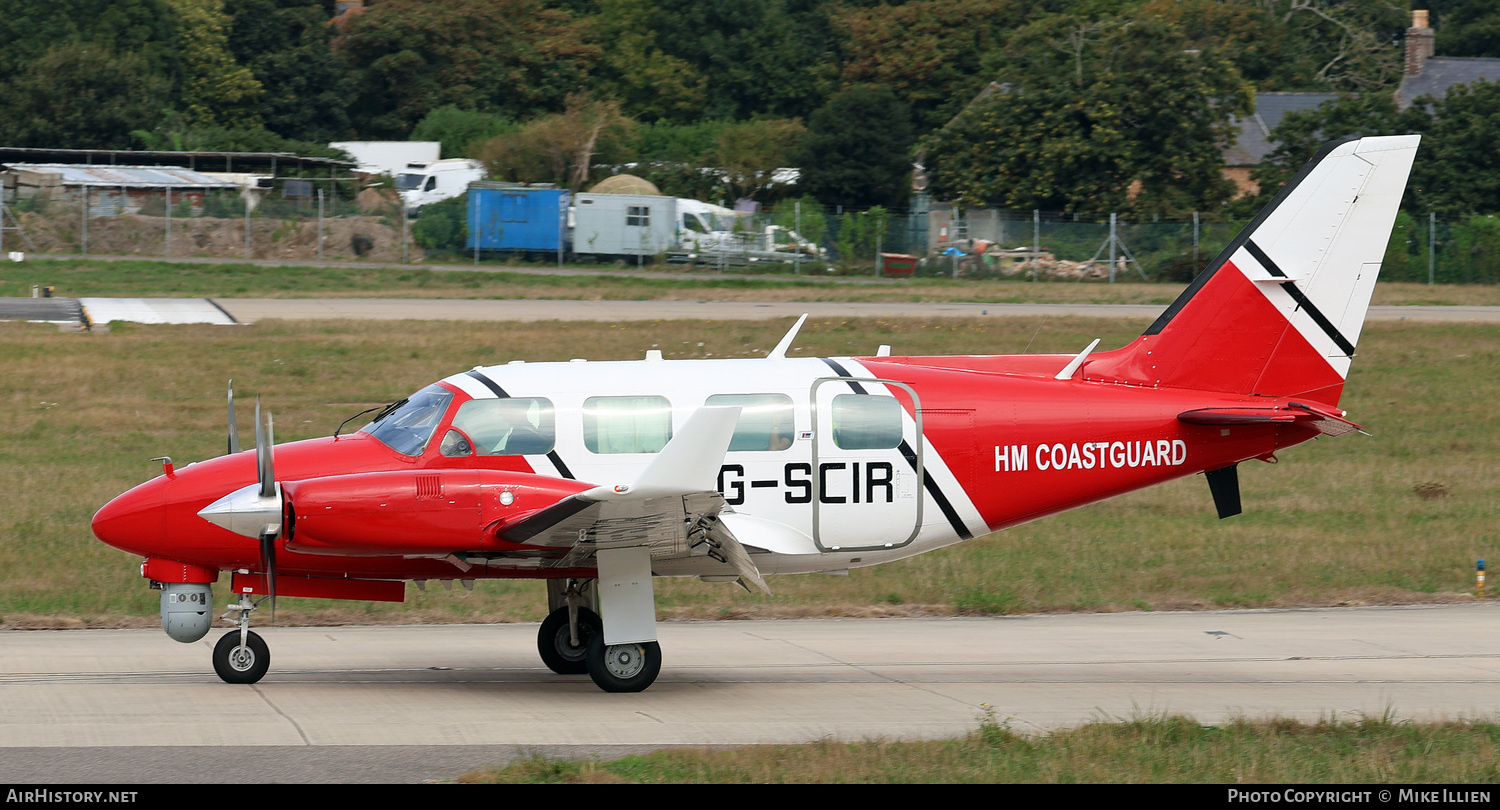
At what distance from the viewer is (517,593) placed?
15.6 m

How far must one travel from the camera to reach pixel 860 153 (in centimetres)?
5794

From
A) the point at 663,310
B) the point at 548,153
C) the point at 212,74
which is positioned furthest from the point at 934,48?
the point at 663,310

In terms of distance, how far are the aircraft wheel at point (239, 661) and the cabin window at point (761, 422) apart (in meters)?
3.90

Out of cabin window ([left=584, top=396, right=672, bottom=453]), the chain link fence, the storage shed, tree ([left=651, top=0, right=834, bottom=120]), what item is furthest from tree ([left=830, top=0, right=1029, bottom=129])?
cabin window ([left=584, top=396, right=672, bottom=453])

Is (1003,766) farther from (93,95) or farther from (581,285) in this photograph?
(93,95)

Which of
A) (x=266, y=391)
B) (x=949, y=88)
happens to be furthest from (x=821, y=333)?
(x=949, y=88)

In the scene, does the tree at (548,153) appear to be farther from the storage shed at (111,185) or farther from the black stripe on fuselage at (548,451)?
the black stripe on fuselage at (548,451)

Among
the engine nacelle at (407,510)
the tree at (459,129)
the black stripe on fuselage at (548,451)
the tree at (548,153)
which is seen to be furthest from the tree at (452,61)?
the engine nacelle at (407,510)

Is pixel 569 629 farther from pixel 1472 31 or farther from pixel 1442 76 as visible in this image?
pixel 1472 31

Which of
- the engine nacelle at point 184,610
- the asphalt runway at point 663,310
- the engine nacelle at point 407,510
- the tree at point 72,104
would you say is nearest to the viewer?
the engine nacelle at point 407,510

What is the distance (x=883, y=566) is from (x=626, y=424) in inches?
253

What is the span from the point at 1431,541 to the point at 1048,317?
Answer: 18.3m

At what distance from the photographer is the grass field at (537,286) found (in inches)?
1561

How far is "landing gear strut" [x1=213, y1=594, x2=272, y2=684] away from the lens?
434 inches
